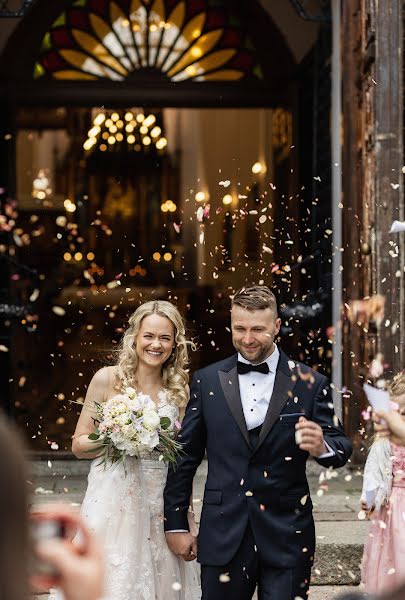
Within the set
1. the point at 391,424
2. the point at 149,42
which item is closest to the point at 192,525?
the point at 391,424

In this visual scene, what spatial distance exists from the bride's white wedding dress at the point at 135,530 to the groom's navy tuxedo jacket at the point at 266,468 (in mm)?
545

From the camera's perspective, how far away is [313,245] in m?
7.82

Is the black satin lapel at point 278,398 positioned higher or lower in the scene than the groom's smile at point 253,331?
lower

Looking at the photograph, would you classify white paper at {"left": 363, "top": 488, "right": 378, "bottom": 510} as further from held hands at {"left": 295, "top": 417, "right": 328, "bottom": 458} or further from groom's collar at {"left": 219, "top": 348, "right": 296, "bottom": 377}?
held hands at {"left": 295, "top": 417, "right": 328, "bottom": 458}

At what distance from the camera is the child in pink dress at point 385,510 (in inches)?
196

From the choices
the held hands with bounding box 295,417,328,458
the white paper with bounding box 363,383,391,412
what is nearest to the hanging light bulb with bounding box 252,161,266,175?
the held hands with bounding box 295,417,328,458

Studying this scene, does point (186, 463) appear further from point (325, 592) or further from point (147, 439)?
point (325, 592)

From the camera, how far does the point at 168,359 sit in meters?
4.98

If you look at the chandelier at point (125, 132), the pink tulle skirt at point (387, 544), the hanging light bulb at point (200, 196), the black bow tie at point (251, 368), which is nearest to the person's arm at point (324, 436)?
the black bow tie at point (251, 368)

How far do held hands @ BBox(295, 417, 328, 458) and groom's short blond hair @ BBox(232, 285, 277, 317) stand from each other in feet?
1.67

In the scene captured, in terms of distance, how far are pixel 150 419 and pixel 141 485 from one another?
41 cm

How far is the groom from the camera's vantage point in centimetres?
415

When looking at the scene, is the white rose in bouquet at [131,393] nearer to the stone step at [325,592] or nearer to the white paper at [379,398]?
the stone step at [325,592]

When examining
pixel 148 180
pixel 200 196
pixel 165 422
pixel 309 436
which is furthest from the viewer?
pixel 148 180
